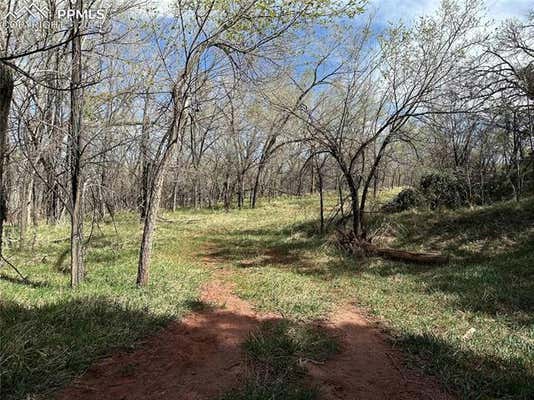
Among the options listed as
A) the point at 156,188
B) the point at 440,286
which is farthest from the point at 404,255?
the point at 156,188

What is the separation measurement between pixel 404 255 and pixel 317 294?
364cm

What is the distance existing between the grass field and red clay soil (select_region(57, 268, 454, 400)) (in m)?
0.22

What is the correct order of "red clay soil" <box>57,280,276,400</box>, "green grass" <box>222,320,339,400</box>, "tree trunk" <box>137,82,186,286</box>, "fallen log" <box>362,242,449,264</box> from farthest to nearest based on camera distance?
"fallen log" <box>362,242,449,264</box> < "tree trunk" <box>137,82,186,286</box> < "red clay soil" <box>57,280,276,400</box> < "green grass" <box>222,320,339,400</box>

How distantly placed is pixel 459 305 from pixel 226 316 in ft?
12.3

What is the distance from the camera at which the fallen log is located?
28.8ft

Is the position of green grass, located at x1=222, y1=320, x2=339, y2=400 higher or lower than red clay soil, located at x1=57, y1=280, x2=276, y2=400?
higher

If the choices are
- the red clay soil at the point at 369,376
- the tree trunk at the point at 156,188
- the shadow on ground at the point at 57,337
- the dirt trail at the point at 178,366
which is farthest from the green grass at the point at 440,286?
the shadow on ground at the point at 57,337

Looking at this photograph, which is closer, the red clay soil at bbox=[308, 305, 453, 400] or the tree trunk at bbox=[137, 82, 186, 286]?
the red clay soil at bbox=[308, 305, 453, 400]

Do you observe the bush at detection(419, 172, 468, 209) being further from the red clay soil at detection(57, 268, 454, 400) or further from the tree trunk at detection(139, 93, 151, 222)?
the red clay soil at detection(57, 268, 454, 400)

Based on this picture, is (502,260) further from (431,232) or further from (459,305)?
(459,305)

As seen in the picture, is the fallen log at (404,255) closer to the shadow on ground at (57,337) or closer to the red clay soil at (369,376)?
the red clay soil at (369,376)

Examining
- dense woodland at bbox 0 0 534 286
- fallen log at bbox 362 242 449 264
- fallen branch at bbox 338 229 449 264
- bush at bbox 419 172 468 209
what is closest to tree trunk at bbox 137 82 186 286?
dense woodland at bbox 0 0 534 286

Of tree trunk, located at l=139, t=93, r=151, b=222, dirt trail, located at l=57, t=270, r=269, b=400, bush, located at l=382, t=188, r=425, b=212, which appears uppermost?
tree trunk, located at l=139, t=93, r=151, b=222

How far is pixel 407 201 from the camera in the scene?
46.1ft
